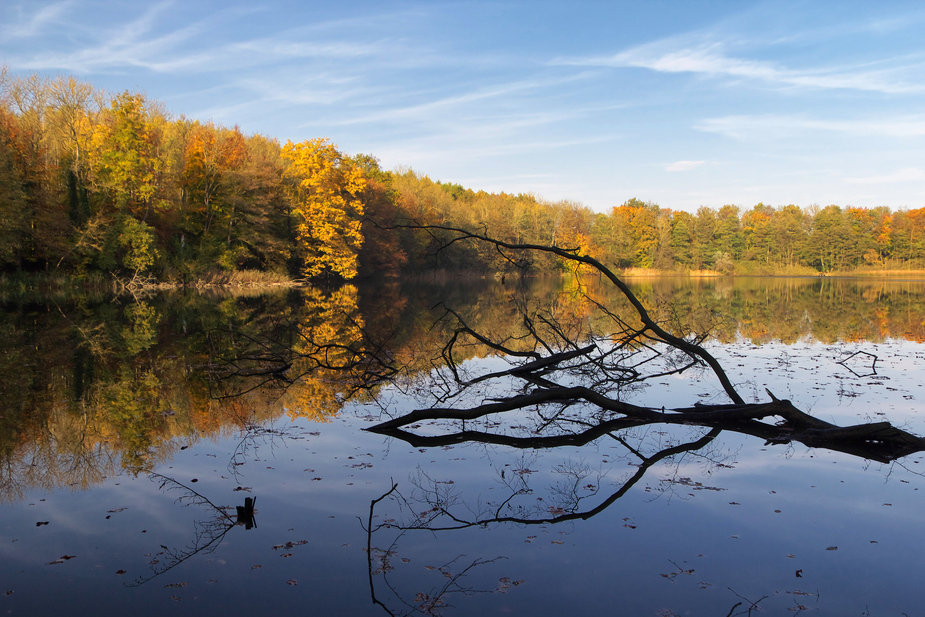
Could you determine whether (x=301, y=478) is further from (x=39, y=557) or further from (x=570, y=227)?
(x=570, y=227)

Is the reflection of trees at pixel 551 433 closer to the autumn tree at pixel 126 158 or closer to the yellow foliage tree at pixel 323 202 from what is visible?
the autumn tree at pixel 126 158

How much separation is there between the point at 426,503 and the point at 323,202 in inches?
1587

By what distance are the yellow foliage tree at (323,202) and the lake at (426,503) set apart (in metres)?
33.8

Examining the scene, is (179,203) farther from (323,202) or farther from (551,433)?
(551,433)

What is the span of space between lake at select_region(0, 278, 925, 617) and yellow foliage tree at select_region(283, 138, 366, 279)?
33784 millimetres

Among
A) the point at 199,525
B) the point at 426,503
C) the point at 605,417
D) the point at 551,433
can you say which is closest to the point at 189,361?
the point at 551,433

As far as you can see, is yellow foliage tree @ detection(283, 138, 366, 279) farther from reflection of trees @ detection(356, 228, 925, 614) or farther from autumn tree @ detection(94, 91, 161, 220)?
reflection of trees @ detection(356, 228, 925, 614)

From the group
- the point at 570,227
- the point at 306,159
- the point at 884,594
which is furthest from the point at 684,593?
the point at 570,227

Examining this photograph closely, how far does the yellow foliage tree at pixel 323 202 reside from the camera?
42.4 m

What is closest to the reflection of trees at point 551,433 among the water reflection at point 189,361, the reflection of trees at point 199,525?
the reflection of trees at point 199,525

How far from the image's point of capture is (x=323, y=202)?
4291 cm

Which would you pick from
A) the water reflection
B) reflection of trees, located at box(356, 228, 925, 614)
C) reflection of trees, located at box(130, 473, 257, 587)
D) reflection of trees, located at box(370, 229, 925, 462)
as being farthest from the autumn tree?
reflection of trees, located at box(130, 473, 257, 587)

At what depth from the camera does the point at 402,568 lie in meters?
3.77

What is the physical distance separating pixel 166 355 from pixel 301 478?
7.85 m
